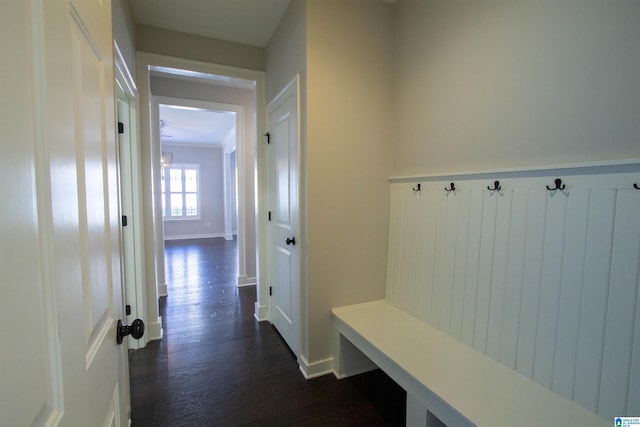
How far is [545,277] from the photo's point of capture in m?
1.31

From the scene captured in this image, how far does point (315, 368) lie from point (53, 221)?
204 centimetres

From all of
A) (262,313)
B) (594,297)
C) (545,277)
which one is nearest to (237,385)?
(262,313)

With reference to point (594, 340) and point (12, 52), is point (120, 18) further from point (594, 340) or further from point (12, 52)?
point (594, 340)

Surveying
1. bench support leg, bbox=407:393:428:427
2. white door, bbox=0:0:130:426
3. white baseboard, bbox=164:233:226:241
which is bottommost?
white baseboard, bbox=164:233:226:241

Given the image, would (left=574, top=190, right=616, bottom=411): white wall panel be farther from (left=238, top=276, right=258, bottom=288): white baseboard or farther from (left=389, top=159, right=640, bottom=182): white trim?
(left=238, top=276, right=258, bottom=288): white baseboard

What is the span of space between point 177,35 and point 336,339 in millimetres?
2978

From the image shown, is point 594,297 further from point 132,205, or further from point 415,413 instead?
point 132,205

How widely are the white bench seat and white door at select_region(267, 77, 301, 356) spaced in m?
0.60

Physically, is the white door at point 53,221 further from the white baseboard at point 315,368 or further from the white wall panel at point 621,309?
the white wall panel at point 621,309

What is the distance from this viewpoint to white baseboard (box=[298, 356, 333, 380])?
2.11 metres

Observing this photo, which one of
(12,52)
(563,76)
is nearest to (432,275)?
(563,76)

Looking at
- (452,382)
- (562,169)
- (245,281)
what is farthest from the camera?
(245,281)

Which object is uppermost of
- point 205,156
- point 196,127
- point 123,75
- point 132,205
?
point 196,127

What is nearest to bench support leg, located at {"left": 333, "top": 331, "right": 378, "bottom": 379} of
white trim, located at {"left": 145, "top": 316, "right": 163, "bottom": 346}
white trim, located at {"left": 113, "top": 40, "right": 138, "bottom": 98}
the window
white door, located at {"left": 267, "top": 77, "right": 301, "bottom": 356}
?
white door, located at {"left": 267, "top": 77, "right": 301, "bottom": 356}
